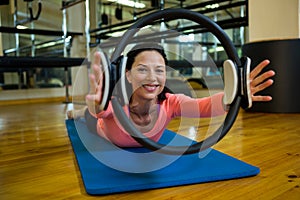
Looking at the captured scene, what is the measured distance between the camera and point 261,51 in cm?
183

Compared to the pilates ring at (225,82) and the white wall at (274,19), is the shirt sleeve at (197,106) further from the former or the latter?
the white wall at (274,19)

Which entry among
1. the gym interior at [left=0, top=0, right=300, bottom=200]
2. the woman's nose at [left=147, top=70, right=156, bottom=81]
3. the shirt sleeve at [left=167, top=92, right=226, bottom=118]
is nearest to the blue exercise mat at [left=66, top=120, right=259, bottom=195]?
the gym interior at [left=0, top=0, right=300, bottom=200]

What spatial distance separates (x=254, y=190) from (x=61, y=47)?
322cm

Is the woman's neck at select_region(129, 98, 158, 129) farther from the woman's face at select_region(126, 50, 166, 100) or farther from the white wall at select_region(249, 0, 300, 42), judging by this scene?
the white wall at select_region(249, 0, 300, 42)

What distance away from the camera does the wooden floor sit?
2.04 ft

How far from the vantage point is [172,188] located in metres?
0.65

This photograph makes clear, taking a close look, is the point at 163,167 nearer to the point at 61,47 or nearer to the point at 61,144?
the point at 61,144

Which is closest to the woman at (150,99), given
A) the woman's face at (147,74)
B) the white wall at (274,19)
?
the woman's face at (147,74)

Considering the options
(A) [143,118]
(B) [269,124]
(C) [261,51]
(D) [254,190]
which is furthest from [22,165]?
(C) [261,51]

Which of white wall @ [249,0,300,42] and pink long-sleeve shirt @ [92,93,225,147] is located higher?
white wall @ [249,0,300,42]

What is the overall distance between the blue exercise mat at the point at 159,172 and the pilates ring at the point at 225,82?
0.22ft

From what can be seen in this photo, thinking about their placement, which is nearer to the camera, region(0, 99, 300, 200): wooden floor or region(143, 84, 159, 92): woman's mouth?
region(0, 99, 300, 200): wooden floor

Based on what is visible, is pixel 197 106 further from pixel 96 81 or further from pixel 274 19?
pixel 274 19

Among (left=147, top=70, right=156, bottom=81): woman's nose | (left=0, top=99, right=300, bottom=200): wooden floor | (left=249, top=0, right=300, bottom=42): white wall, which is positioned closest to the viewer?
(left=0, top=99, right=300, bottom=200): wooden floor
